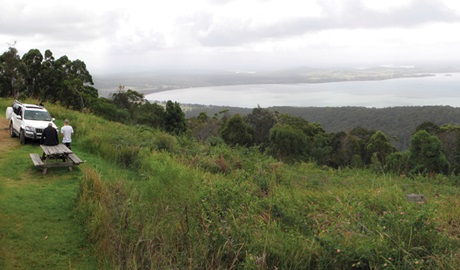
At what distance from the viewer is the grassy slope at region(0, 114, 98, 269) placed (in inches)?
175

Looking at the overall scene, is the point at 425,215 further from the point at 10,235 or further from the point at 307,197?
the point at 10,235

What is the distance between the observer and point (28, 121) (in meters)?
11.4

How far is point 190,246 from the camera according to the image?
3855 mm

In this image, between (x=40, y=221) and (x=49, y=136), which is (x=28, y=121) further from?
(x=40, y=221)

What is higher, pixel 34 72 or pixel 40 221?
pixel 34 72

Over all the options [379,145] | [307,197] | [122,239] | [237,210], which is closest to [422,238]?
[237,210]

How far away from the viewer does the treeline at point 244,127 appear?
28.5 m

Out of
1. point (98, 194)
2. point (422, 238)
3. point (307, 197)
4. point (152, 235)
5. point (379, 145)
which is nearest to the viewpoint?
point (422, 238)

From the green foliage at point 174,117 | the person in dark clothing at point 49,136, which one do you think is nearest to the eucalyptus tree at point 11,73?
the green foliage at point 174,117

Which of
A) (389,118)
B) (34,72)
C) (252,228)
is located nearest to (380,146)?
(34,72)

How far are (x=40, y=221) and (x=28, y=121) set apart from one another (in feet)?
23.6

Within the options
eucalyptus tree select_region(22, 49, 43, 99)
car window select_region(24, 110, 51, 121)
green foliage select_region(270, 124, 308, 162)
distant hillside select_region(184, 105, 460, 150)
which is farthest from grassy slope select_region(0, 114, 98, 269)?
distant hillside select_region(184, 105, 460, 150)

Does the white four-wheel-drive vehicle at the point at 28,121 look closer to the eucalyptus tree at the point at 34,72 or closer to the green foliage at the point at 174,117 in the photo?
the eucalyptus tree at the point at 34,72

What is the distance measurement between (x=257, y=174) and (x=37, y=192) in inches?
190
